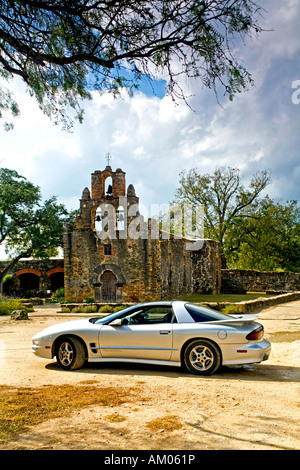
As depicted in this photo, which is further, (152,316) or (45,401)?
(152,316)

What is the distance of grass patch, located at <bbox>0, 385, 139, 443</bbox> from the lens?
394 cm

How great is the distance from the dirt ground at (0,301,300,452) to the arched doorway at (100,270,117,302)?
1776 cm

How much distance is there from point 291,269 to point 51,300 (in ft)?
81.2

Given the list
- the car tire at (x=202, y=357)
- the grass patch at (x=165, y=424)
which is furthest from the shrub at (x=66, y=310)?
the grass patch at (x=165, y=424)

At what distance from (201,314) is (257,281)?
3026 cm

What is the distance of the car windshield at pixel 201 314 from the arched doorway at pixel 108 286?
62.1ft

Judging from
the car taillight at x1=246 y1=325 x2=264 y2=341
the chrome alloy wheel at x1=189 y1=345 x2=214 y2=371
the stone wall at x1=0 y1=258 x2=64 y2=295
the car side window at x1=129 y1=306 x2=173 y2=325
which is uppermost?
the stone wall at x1=0 y1=258 x2=64 y2=295

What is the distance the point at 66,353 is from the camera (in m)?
6.69

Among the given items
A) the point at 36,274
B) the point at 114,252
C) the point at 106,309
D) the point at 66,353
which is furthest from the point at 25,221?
the point at 66,353

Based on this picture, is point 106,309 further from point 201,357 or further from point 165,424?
point 165,424

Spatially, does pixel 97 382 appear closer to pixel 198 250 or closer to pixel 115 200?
pixel 115 200

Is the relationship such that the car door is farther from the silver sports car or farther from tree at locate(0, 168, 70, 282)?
tree at locate(0, 168, 70, 282)

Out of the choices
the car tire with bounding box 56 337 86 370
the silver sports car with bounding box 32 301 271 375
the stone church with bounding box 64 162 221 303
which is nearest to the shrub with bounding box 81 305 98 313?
the stone church with bounding box 64 162 221 303

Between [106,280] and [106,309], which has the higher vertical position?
[106,280]
